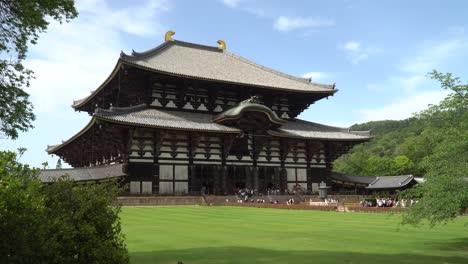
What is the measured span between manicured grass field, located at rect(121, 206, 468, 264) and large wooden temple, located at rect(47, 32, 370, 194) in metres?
20.9

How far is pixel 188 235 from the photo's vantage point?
53.6 ft

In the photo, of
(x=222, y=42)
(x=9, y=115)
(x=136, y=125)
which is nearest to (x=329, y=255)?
(x=9, y=115)

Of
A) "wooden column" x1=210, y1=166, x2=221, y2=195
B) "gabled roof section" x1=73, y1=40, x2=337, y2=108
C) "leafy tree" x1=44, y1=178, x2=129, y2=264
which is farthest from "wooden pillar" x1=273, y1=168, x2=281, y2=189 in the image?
"leafy tree" x1=44, y1=178, x2=129, y2=264

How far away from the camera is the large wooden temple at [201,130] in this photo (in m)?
41.1

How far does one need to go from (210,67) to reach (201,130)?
1299 cm

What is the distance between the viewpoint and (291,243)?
47.8 feet

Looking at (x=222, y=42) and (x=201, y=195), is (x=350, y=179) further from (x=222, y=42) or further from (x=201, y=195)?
(x=222, y=42)

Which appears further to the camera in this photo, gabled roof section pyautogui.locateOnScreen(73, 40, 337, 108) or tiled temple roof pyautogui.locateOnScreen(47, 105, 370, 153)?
gabled roof section pyautogui.locateOnScreen(73, 40, 337, 108)

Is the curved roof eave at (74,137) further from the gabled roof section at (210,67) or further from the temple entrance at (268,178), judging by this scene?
the temple entrance at (268,178)

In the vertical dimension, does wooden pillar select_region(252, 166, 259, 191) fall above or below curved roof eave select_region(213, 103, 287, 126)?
below

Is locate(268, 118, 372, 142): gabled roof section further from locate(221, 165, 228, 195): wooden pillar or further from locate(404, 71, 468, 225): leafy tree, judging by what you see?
locate(404, 71, 468, 225): leafy tree

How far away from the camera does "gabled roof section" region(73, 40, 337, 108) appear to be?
45.2 m

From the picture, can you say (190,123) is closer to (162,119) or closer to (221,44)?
(162,119)

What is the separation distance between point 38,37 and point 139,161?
29215 mm
